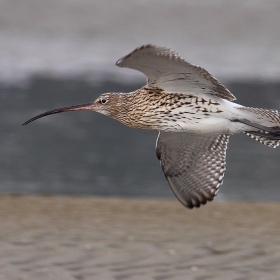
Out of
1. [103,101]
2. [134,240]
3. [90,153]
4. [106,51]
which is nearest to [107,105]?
[103,101]

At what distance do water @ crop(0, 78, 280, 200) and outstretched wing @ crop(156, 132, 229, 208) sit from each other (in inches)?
140

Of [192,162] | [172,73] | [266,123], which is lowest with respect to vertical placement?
[192,162]

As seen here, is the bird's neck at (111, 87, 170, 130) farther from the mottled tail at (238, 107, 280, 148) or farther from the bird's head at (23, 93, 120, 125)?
the mottled tail at (238, 107, 280, 148)

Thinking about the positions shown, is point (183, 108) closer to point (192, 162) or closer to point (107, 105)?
point (107, 105)

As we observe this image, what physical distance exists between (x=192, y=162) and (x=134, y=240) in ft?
3.22

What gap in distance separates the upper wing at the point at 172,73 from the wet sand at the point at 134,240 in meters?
1.56

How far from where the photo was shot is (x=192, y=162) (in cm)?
826

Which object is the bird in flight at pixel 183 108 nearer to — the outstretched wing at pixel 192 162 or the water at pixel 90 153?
the outstretched wing at pixel 192 162

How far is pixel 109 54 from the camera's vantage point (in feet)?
65.5

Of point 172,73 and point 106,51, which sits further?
point 106,51

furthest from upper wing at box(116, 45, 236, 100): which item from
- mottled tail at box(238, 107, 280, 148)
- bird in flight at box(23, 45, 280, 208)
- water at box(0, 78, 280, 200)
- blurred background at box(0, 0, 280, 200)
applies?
blurred background at box(0, 0, 280, 200)

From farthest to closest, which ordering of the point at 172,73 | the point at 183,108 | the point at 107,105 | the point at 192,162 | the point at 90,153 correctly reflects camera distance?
the point at 90,153
the point at 192,162
the point at 107,105
the point at 183,108
the point at 172,73

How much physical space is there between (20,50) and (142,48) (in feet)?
47.7

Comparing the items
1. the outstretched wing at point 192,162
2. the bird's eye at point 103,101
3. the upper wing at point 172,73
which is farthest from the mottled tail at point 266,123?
the bird's eye at point 103,101
